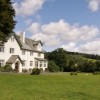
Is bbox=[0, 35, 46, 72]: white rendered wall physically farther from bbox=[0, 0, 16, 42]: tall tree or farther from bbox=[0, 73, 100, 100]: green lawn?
bbox=[0, 73, 100, 100]: green lawn

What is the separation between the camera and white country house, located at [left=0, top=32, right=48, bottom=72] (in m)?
67.9

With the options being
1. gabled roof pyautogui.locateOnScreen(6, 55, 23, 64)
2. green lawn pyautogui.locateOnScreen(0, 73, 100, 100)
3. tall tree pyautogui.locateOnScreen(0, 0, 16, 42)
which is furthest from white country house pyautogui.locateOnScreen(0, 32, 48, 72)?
green lawn pyautogui.locateOnScreen(0, 73, 100, 100)

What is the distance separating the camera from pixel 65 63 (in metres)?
96.1

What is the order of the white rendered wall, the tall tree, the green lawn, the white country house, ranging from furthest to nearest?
1. the white country house
2. the white rendered wall
3. the tall tree
4. the green lawn

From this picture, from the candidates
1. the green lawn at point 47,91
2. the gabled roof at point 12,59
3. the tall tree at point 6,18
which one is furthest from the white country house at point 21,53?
the green lawn at point 47,91

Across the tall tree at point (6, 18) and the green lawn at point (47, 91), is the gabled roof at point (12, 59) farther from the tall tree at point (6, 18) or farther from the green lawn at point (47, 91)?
the green lawn at point (47, 91)

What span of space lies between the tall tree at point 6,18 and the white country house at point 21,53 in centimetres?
1733

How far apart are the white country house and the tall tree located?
17332 mm

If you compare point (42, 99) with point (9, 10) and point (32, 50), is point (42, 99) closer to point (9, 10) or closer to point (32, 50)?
point (9, 10)

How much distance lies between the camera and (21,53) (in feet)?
246

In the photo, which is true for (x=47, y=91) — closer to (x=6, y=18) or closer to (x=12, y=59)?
(x=6, y=18)

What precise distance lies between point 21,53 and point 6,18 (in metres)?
30.5

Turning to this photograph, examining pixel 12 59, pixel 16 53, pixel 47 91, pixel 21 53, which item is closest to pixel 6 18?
pixel 12 59

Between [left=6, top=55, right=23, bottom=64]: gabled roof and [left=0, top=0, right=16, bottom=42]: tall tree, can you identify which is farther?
[left=6, top=55, right=23, bottom=64]: gabled roof
